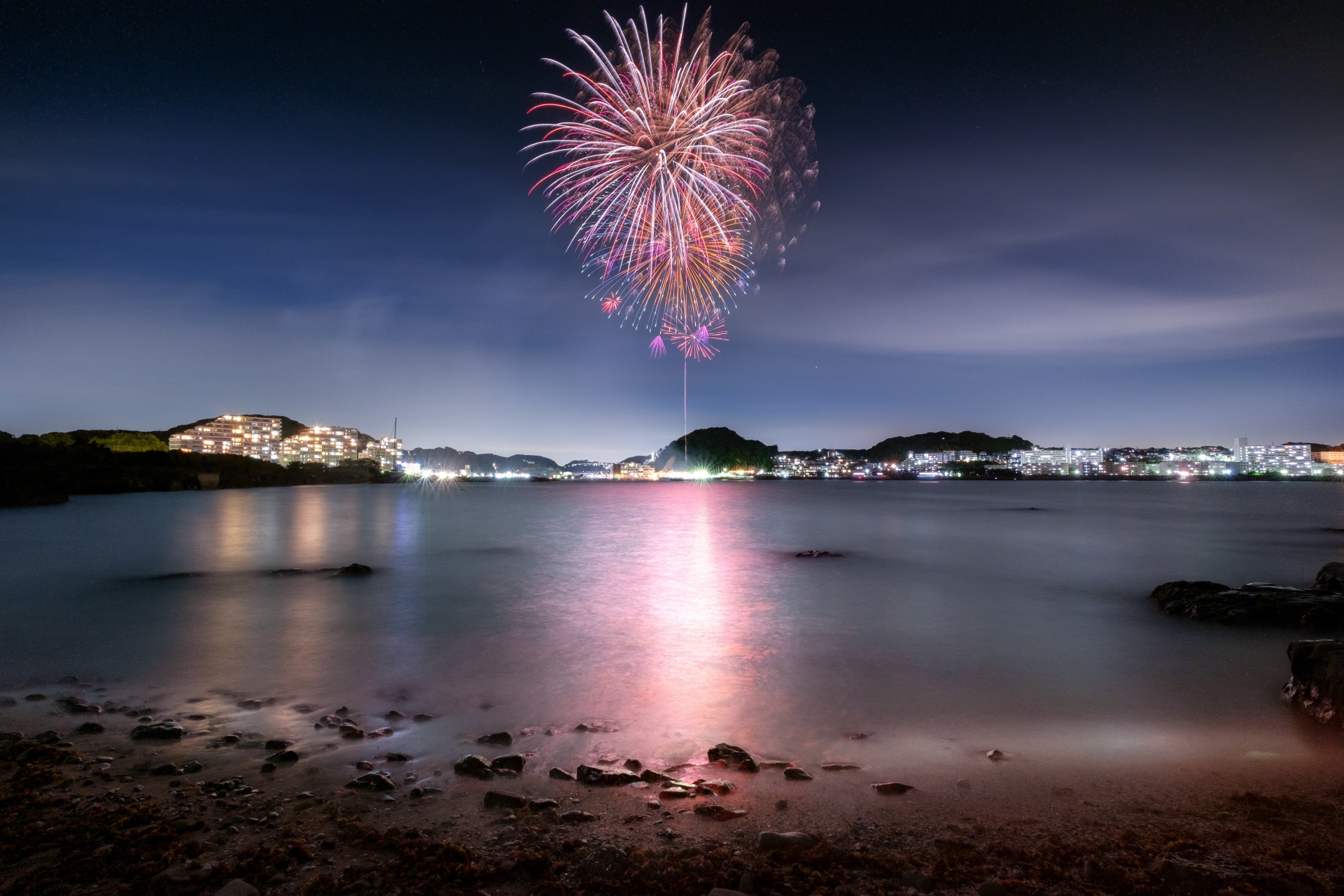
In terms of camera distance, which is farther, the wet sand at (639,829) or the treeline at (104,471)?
the treeline at (104,471)

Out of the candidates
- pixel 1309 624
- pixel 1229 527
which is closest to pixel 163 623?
pixel 1309 624

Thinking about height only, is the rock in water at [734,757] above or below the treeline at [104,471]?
below

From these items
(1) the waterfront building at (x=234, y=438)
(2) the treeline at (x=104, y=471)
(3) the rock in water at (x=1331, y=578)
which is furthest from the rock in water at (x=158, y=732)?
(1) the waterfront building at (x=234, y=438)

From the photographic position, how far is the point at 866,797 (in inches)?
214

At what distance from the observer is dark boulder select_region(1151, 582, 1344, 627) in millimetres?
11680

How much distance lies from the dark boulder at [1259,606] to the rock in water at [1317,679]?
16.9 ft

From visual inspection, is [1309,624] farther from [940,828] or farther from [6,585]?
[6,585]

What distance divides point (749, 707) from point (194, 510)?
58219 millimetres

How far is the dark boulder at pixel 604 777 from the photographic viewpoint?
A: 221 inches

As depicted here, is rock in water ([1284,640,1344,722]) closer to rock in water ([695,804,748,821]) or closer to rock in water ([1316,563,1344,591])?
rock in water ([695,804,748,821])

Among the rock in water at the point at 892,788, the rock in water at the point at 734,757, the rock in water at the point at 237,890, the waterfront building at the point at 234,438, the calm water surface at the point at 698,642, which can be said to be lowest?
the calm water surface at the point at 698,642

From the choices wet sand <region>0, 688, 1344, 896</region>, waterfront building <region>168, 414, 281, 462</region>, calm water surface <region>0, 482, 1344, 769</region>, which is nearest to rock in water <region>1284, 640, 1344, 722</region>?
calm water surface <region>0, 482, 1344, 769</region>

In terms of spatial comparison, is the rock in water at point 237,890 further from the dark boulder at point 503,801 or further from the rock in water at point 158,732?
the rock in water at point 158,732

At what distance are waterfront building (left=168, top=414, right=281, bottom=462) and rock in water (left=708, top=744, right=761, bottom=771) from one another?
206042 millimetres
